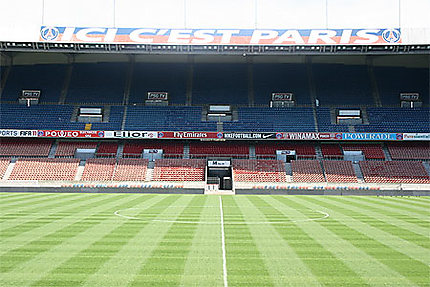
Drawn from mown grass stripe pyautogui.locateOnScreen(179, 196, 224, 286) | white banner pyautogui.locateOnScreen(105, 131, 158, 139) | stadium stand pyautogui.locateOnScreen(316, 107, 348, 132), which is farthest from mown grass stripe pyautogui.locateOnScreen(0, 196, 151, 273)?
stadium stand pyautogui.locateOnScreen(316, 107, 348, 132)

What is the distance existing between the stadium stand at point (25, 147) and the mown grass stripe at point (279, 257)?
33074mm

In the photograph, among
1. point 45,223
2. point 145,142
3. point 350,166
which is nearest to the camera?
point 45,223

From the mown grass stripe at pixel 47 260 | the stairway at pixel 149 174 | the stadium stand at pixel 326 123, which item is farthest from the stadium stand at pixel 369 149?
the mown grass stripe at pixel 47 260

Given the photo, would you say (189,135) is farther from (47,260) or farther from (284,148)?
(47,260)

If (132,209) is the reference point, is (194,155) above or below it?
above

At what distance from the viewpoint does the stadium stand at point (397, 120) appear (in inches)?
1649

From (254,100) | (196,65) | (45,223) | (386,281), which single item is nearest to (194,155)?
(254,100)

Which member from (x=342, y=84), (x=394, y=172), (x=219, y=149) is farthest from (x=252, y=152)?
(x=342, y=84)

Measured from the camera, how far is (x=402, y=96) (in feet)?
153

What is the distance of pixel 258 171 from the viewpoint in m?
39.3

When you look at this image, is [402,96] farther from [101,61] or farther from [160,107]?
[101,61]

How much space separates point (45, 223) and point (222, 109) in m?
32.7

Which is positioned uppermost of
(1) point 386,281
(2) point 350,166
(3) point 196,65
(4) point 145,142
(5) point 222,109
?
(3) point 196,65

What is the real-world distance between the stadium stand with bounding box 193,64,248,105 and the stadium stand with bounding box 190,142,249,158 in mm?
6259
